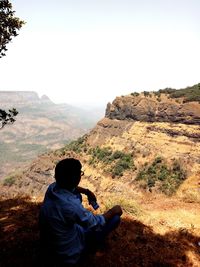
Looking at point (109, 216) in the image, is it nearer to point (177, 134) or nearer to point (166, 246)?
point (166, 246)

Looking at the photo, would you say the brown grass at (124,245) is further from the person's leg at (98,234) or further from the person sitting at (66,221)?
the person's leg at (98,234)

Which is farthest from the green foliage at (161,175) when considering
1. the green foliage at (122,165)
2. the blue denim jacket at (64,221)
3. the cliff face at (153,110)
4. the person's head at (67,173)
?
the person's head at (67,173)

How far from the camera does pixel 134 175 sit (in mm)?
56594

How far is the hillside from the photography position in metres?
7.37

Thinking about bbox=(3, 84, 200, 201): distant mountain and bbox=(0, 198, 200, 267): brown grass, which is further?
bbox=(3, 84, 200, 201): distant mountain

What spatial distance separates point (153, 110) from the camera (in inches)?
2486

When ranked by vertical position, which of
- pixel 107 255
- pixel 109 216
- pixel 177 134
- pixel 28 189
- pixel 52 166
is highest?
pixel 109 216

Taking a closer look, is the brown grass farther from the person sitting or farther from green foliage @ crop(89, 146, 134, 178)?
green foliage @ crop(89, 146, 134, 178)

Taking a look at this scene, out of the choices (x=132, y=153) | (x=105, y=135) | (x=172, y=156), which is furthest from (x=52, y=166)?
(x=172, y=156)

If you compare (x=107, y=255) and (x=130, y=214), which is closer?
(x=107, y=255)

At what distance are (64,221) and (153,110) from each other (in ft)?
198

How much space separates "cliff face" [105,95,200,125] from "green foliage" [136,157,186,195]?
8929mm

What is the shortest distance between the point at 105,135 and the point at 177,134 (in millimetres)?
20838

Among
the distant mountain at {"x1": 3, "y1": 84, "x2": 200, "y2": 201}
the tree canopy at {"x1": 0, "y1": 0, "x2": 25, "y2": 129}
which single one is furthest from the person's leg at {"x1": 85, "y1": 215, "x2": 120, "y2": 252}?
the distant mountain at {"x1": 3, "y1": 84, "x2": 200, "y2": 201}
